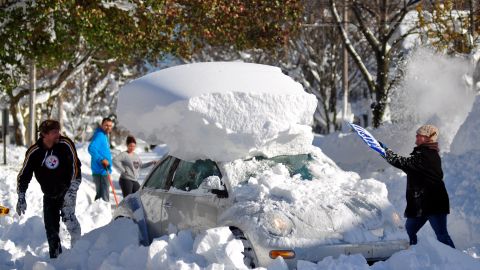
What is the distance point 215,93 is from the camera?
23.5ft

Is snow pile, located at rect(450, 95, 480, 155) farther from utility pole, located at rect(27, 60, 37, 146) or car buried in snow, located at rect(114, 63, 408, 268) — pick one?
utility pole, located at rect(27, 60, 37, 146)

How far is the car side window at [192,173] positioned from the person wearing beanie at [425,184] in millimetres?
1659

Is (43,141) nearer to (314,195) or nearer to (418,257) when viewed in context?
(314,195)

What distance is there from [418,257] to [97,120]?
48.0 m

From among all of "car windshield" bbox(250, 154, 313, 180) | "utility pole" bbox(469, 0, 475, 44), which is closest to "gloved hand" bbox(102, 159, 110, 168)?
"car windshield" bbox(250, 154, 313, 180)

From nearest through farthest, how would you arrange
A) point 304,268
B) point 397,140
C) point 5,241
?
point 304,268
point 5,241
point 397,140

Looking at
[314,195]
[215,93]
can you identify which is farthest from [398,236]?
[215,93]

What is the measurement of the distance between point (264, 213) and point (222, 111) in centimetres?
118

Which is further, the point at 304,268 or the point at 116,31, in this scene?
the point at 116,31

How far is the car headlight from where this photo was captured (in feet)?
20.6

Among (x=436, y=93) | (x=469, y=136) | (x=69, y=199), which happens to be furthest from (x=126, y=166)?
(x=436, y=93)

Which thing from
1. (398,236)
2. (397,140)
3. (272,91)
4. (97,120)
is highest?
(272,91)

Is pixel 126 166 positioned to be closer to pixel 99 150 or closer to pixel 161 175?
pixel 99 150

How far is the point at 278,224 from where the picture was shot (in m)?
6.33
